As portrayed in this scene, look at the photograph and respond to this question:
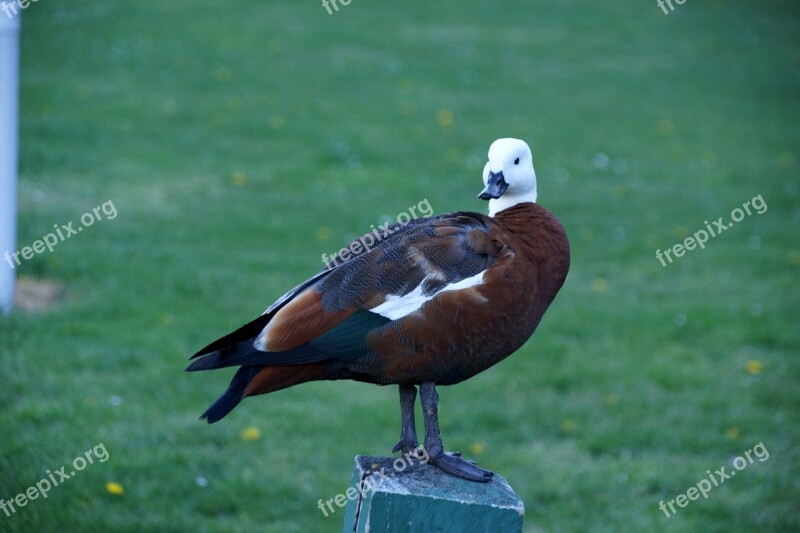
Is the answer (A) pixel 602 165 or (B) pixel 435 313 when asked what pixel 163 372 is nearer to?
(B) pixel 435 313

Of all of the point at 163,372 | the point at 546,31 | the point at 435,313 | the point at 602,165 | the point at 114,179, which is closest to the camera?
the point at 435,313

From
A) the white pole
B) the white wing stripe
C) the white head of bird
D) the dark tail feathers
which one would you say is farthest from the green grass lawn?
the white head of bird

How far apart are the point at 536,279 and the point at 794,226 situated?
7828 millimetres

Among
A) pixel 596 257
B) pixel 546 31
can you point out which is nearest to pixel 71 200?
pixel 596 257

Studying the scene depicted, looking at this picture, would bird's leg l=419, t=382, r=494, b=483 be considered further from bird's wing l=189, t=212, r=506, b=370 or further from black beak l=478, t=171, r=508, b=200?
black beak l=478, t=171, r=508, b=200

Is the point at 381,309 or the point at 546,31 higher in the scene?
the point at 381,309

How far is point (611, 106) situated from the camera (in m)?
14.1

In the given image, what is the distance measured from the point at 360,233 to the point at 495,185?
5688 mm

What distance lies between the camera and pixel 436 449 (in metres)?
3.34

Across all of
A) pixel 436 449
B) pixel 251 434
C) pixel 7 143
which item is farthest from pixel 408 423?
pixel 7 143

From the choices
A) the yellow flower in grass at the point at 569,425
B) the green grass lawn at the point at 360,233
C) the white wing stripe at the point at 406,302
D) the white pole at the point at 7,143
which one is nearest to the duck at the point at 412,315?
the white wing stripe at the point at 406,302

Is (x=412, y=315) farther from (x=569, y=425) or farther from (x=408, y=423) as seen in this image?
(x=569, y=425)

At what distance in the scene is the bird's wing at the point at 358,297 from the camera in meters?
3.12

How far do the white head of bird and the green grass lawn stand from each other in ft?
7.68
